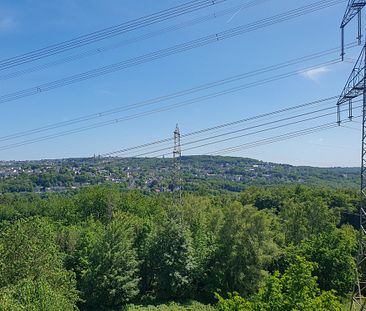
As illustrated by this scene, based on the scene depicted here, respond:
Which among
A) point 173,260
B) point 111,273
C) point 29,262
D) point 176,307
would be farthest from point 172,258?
point 29,262

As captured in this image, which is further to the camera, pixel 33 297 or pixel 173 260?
pixel 173 260

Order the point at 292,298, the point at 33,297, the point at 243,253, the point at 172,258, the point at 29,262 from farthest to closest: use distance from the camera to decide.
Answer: the point at 243,253 → the point at 172,258 → the point at 29,262 → the point at 33,297 → the point at 292,298

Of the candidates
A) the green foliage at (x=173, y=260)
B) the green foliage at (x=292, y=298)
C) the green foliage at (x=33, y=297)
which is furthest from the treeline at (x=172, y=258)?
the green foliage at (x=292, y=298)

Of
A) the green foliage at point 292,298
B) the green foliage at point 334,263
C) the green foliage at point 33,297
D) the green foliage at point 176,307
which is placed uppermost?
the green foliage at point 292,298

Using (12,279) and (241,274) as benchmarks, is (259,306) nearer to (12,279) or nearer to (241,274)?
(12,279)

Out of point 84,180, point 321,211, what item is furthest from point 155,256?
point 84,180

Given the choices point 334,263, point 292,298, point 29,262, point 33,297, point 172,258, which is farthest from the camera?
point 334,263

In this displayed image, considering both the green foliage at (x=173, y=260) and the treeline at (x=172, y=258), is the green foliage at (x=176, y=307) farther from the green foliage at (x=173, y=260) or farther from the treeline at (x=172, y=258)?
the green foliage at (x=173, y=260)

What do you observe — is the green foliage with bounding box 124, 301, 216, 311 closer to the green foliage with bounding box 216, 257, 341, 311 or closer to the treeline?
the treeline

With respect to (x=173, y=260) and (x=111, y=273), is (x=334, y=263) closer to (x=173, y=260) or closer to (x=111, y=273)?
(x=173, y=260)

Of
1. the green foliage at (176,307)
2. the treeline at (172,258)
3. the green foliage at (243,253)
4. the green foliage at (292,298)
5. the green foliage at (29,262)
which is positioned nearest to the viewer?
the green foliage at (292,298)

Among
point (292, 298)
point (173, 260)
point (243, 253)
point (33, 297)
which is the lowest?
point (173, 260)
